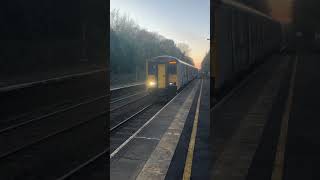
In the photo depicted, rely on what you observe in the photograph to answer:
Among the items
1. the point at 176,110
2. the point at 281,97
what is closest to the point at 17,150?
the point at 281,97

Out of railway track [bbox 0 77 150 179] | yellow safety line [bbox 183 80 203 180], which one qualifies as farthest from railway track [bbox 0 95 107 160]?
yellow safety line [bbox 183 80 203 180]

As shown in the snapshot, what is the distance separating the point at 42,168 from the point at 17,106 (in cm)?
780

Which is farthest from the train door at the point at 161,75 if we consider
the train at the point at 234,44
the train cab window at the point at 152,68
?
the train at the point at 234,44

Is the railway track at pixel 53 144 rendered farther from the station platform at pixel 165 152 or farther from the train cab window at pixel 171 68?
the train cab window at pixel 171 68

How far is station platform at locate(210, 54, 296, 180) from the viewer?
26.5 feet

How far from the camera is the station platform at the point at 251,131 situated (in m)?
8.08

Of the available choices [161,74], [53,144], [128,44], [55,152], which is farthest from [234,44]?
[128,44]

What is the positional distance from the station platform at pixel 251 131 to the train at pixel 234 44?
989 millimetres

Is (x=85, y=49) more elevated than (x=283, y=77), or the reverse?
(x=85, y=49)

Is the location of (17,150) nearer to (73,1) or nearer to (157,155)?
(157,155)

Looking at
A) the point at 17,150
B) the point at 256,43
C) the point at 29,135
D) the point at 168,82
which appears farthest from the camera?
the point at 168,82

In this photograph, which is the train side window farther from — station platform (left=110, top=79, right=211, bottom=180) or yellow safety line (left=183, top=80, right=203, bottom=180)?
yellow safety line (left=183, top=80, right=203, bottom=180)

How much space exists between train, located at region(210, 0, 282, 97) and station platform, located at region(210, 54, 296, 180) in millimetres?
989

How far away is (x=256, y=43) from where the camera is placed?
2605 cm
